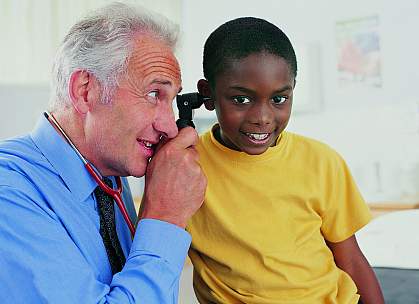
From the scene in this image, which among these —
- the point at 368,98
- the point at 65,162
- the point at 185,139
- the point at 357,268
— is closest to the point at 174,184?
the point at 185,139

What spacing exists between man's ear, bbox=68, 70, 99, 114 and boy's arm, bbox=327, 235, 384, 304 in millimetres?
635

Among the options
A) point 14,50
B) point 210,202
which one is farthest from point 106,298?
point 14,50

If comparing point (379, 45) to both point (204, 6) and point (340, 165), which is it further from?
point (340, 165)

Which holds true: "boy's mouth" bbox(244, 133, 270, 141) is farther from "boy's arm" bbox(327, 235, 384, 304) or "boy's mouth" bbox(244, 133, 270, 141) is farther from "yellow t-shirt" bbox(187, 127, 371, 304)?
"boy's arm" bbox(327, 235, 384, 304)

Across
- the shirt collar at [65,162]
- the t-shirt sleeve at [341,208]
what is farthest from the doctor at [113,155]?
the t-shirt sleeve at [341,208]

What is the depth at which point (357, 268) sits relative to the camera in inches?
56.1

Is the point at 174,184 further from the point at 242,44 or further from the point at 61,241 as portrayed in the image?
the point at 242,44

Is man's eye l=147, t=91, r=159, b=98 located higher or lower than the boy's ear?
higher

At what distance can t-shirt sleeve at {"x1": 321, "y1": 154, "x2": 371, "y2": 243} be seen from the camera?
1.36 meters

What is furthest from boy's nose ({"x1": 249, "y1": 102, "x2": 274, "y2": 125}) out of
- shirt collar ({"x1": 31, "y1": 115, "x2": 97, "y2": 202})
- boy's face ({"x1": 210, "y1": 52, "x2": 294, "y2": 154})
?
shirt collar ({"x1": 31, "y1": 115, "x2": 97, "y2": 202})

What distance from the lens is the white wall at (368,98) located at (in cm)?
379

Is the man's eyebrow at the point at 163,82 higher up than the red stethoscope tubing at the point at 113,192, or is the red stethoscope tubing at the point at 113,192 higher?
the man's eyebrow at the point at 163,82

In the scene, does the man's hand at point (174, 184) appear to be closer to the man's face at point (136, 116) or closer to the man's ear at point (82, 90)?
the man's face at point (136, 116)

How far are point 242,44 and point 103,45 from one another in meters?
0.30
